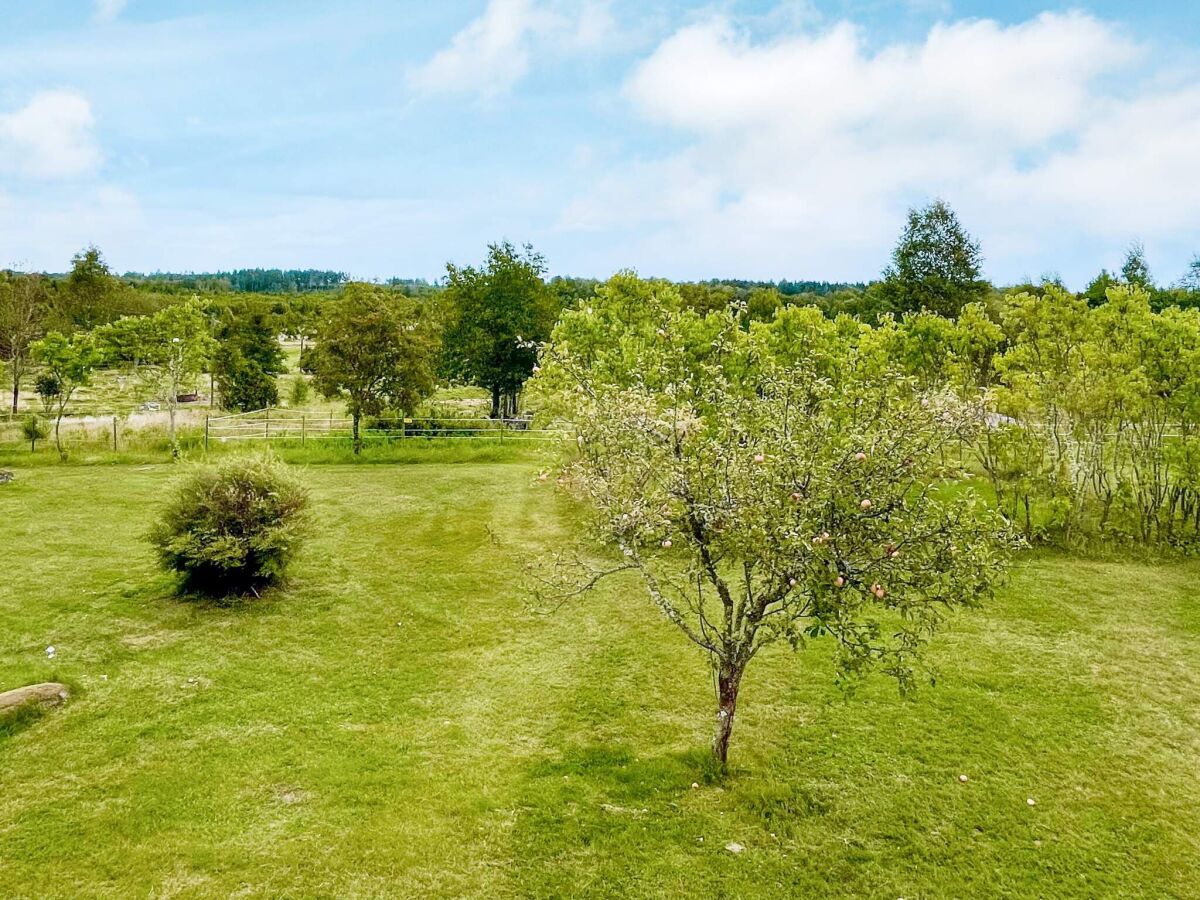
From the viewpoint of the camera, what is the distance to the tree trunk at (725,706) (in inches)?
306

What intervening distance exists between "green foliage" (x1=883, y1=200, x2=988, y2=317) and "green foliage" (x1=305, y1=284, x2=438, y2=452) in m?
31.7

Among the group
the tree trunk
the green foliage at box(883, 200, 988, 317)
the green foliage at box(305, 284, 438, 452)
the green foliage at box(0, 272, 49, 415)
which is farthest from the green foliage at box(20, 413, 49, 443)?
the green foliage at box(883, 200, 988, 317)

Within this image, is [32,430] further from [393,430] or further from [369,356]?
[393,430]

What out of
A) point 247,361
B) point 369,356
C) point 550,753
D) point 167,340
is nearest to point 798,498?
point 550,753

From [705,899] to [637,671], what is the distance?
14.4 feet

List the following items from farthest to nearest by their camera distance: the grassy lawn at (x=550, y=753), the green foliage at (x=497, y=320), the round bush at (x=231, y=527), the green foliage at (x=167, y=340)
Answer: the green foliage at (x=497, y=320) < the green foliage at (x=167, y=340) < the round bush at (x=231, y=527) < the grassy lawn at (x=550, y=753)

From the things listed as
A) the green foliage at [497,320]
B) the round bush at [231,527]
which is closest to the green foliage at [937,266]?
the green foliage at [497,320]

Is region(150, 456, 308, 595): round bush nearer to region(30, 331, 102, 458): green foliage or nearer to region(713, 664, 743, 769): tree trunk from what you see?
region(713, 664, 743, 769): tree trunk

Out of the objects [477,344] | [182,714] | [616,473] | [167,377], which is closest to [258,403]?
[167,377]

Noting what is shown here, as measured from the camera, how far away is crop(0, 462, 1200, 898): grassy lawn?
6586mm

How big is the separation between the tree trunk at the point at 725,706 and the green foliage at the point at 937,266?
4214 cm

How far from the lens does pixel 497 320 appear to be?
3591cm

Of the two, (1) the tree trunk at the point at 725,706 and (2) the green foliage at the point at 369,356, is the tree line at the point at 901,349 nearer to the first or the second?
(2) the green foliage at the point at 369,356

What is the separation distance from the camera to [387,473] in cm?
2484
